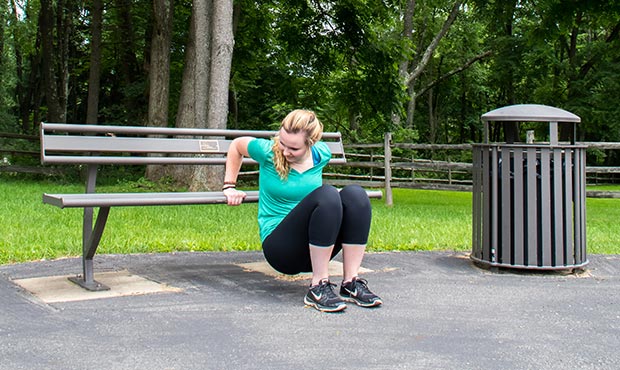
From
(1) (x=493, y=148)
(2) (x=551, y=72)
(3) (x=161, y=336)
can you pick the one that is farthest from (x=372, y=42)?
(2) (x=551, y=72)

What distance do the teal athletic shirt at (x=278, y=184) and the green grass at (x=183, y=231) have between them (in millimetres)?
2201

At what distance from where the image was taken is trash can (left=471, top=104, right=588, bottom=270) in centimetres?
531

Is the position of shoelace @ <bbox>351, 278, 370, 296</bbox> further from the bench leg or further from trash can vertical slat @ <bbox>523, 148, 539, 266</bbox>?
trash can vertical slat @ <bbox>523, 148, 539, 266</bbox>

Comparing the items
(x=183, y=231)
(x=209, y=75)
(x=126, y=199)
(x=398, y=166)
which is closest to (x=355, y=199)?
(x=126, y=199)

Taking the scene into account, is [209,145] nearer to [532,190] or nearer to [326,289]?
[326,289]

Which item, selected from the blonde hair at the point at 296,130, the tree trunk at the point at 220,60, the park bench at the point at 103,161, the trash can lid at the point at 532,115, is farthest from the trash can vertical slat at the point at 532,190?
the tree trunk at the point at 220,60

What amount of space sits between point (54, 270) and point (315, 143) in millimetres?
2263

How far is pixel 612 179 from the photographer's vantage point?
35.2 m

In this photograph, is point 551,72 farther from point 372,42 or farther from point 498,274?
point 498,274

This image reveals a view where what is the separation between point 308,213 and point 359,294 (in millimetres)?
578

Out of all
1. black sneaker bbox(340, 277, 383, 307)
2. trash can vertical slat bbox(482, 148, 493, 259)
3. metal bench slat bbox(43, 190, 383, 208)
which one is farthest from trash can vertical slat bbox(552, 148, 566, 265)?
metal bench slat bbox(43, 190, 383, 208)

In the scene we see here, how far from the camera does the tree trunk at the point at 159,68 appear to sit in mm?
17297

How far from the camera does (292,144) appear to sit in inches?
163

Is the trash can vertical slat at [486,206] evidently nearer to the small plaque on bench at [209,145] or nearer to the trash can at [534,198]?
the trash can at [534,198]
